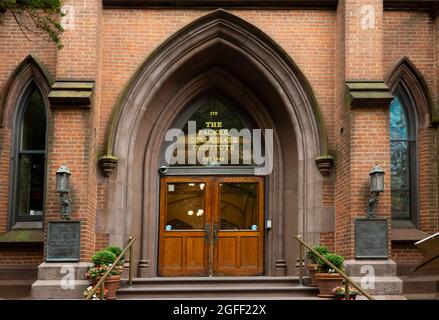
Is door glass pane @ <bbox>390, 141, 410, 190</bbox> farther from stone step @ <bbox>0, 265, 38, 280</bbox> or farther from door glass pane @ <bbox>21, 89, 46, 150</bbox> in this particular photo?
stone step @ <bbox>0, 265, 38, 280</bbox>

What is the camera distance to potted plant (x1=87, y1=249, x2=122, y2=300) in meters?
11.2

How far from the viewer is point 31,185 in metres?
13.4

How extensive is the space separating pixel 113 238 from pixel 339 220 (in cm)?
405

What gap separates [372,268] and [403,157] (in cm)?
285

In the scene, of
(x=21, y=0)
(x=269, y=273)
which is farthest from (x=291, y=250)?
(x=21, y=0)

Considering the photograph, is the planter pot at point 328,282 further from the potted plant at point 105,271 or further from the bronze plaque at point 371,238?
the potted plant at point 105,271

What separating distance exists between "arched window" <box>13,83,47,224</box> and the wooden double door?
238cm

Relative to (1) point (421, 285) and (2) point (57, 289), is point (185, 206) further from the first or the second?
(1) point (421, 285)

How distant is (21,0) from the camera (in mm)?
12203

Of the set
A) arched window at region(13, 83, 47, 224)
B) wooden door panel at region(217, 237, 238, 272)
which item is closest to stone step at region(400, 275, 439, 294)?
wooden door panel at region(217, 237, 238, 272)

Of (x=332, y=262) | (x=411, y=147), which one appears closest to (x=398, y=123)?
(x=411, y=147)

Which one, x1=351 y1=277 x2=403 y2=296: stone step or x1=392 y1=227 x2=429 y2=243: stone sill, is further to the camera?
x1=392 y1=227 x2=429 y2=243: stone sill

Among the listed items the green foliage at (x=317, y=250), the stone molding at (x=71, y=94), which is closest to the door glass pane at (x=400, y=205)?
the green foliage at (x=317, y=250)

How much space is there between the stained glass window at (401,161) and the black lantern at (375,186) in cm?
174
